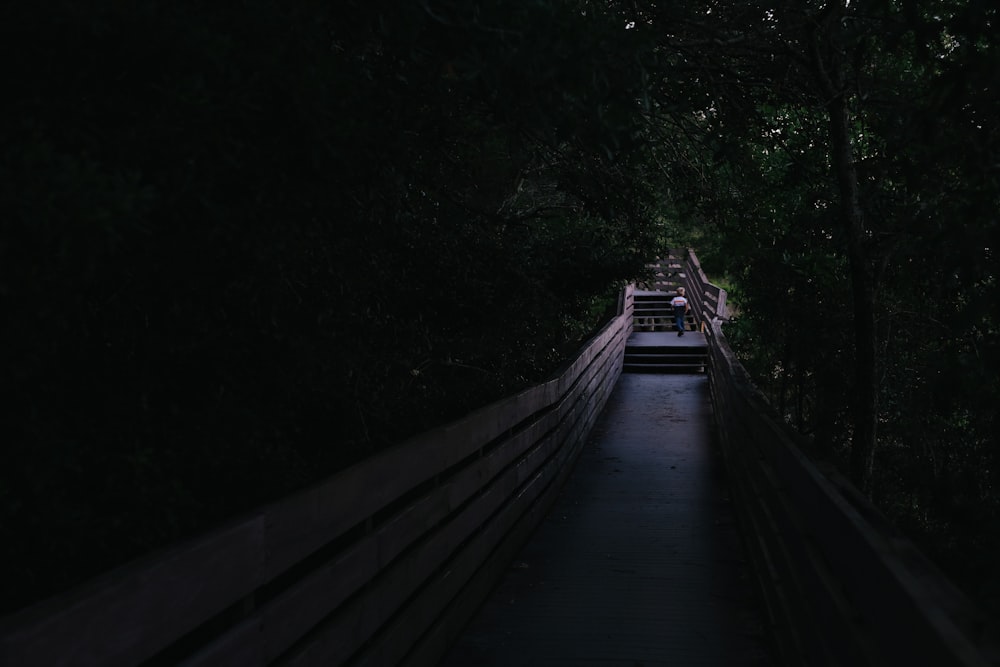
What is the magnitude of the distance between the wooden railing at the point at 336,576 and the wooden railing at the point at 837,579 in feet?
5.57

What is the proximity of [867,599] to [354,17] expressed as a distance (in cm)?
268

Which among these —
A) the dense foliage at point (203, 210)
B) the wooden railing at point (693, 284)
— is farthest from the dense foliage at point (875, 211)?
the wooden railing at point (693, 284)

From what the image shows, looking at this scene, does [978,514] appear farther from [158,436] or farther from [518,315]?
[158,436]

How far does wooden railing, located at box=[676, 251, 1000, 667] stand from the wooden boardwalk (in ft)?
1.00

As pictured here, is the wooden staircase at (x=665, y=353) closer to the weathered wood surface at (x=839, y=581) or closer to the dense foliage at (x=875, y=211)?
the dense foliage at (x=875, y=211)

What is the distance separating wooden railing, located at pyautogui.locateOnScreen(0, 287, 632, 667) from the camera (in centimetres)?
223

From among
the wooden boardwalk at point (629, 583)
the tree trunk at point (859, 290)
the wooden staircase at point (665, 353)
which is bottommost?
the wooden boardwalk at point (629, 583)

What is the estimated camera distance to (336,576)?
3.71 meters

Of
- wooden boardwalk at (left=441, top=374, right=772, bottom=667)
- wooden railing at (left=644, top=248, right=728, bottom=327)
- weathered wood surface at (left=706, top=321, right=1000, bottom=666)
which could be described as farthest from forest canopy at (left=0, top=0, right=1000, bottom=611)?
wooden railing at (left=644, top=248, right=728, bottom=327)

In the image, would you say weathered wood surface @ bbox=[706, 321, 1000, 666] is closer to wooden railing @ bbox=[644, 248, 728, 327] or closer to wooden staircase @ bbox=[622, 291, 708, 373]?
wooden railing @ bbox=[644, 248, 728, 327]

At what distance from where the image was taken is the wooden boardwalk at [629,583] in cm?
541

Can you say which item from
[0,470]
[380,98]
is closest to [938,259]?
[380,98]

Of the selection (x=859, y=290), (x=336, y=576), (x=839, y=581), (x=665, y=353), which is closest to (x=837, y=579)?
(x=839, y=581)

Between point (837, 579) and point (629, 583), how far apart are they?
3.15 meters
